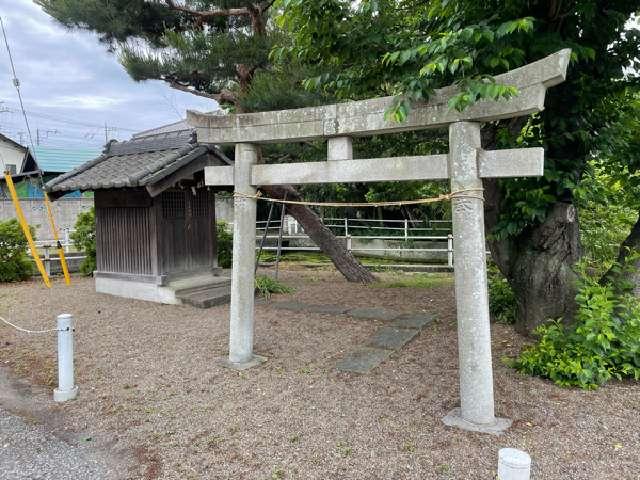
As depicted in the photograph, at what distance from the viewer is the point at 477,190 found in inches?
137

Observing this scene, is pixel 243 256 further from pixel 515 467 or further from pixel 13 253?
pixel 13 253

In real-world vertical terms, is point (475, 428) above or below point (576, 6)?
below

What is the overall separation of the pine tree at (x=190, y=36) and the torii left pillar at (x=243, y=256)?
2604 mm

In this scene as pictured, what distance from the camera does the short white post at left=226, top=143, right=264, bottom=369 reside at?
483 centimetres

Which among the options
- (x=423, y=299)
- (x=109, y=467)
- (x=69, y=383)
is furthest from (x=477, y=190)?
(x=423, y=299)

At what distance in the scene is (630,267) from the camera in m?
4.70

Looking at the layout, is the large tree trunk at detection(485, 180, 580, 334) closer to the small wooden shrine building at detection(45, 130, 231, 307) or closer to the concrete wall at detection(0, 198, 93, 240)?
the small wooden shrine building at detection(45, 130, 231, 307)

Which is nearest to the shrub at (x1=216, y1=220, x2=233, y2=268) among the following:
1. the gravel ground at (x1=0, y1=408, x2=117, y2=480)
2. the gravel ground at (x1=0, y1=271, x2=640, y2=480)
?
the gravel ground at (x1=0, y1=271, x2=640, y2=480)

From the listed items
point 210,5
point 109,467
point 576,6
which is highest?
point 210,5

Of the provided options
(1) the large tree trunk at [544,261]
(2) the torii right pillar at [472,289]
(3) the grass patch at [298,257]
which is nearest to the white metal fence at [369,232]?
(3) the grass patch at [298,257]

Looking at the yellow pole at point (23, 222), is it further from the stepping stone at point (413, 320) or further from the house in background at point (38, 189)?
the stepping stone at point (413, 320)

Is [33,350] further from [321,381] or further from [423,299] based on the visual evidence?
[423,299]

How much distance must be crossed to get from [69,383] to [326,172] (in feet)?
10.3

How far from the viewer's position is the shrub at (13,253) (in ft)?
35.7
